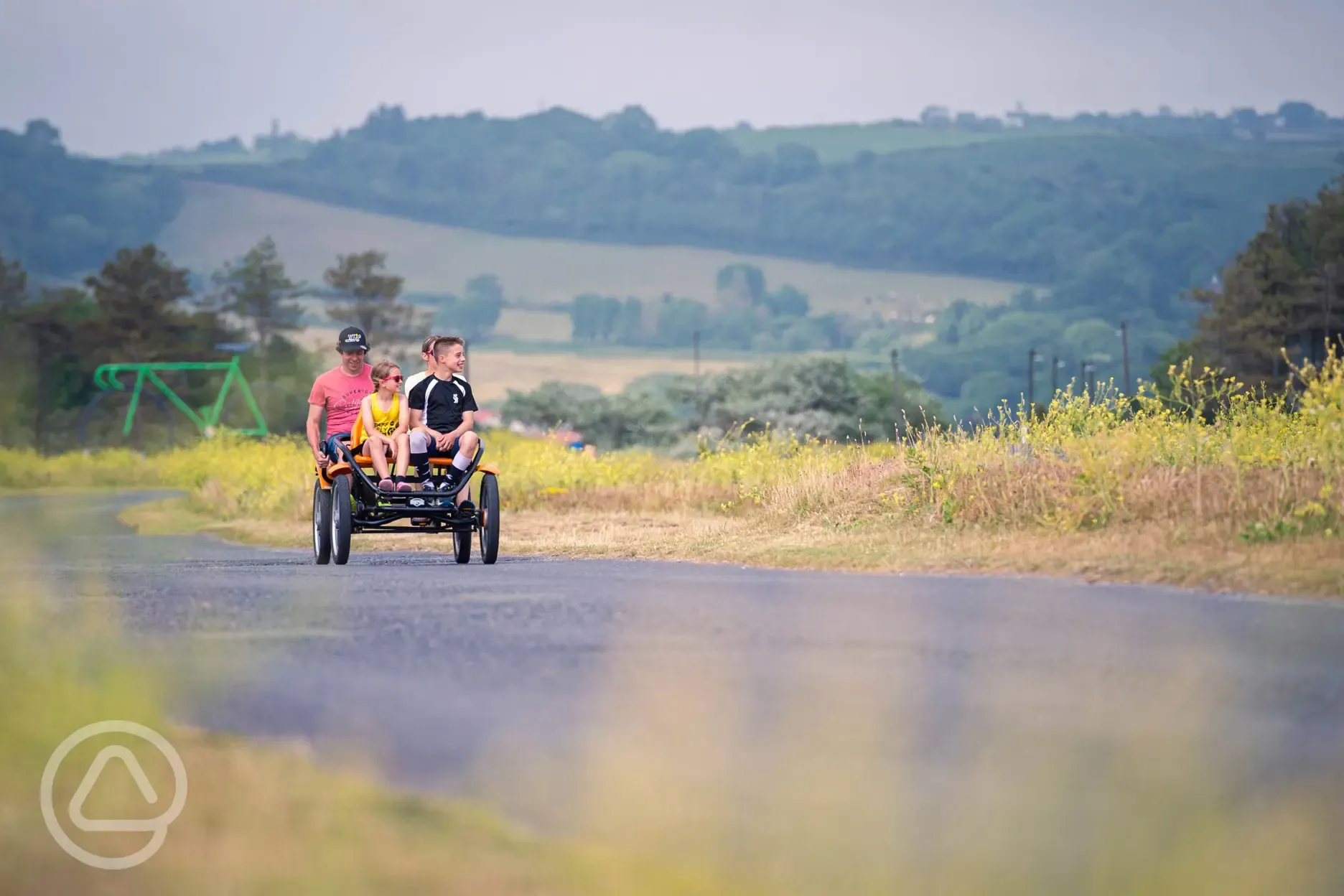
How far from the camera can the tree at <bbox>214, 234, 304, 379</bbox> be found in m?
115

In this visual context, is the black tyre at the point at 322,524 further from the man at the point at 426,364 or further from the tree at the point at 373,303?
the tree at the point at 373,303

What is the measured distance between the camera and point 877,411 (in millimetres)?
102438

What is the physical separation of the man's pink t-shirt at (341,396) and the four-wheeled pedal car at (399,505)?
71 cm

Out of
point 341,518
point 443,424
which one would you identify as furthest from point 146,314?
point 443,424

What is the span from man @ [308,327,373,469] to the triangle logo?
10007mm

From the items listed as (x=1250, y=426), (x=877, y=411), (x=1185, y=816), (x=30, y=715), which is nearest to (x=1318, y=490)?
(x=1250, y=426)

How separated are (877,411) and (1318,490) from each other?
86.7 metres

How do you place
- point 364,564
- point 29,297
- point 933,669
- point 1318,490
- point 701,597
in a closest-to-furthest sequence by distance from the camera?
point 933,669
point 701,597
point 1318,490
point 364,564
point 29,297

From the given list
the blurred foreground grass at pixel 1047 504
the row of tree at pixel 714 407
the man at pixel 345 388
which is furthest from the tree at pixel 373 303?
the man at pixel 345 388

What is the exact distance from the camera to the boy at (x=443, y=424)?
17078 millimetres

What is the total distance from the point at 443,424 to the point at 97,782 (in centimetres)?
1006

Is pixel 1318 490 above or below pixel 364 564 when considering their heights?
above

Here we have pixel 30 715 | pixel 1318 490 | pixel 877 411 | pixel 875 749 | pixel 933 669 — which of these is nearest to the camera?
pixel 875 749

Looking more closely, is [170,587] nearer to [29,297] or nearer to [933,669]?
[933,669]
